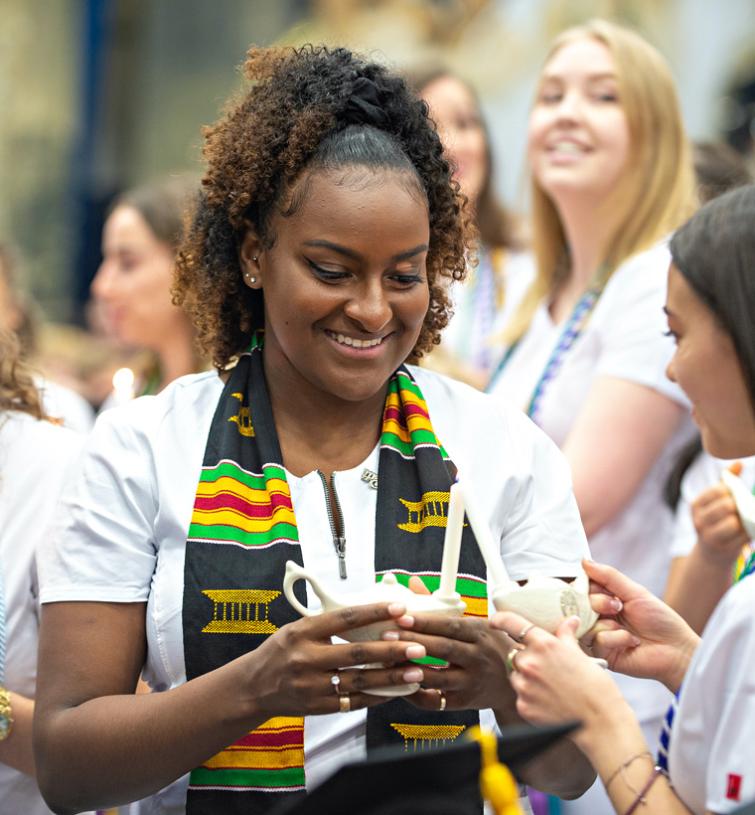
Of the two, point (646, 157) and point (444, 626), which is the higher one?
point (646, 157)

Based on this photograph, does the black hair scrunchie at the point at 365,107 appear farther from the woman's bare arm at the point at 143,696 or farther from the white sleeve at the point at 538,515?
the woman's bare arm at the point at 143,696

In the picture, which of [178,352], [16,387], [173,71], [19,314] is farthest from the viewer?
[173,71]

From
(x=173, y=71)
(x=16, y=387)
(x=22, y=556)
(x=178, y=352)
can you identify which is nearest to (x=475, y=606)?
(x=22, y=556)

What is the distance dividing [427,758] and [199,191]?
1.40 meters

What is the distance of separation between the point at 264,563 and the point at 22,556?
2.41 ft

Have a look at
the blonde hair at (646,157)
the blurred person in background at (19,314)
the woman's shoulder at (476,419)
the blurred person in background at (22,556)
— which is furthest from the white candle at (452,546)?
the blurred person in background at (19,314)

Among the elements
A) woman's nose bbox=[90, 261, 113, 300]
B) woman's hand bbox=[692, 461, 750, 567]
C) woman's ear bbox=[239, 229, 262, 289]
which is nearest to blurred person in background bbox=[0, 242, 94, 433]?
woman's nose bbox=[90, 261, 113, 300]

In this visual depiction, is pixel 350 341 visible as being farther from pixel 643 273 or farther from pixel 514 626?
pixel 643 273

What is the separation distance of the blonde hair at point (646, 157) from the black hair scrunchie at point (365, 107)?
1540 millimetres

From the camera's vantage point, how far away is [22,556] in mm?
2650

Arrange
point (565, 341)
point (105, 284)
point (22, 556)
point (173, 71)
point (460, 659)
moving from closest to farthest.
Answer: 1. point (460, 659)
2. point (22, 556)
3. point (565, 341)
4. point (105, 284)
5. point (173, 71)

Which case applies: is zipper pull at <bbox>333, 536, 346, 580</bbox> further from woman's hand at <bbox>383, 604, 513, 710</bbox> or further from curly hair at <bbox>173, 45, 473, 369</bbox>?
curly hair at <bbox>173, 45, 473, 369</bbox>

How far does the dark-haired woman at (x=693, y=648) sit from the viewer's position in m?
1.77

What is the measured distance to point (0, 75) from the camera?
1121cm
